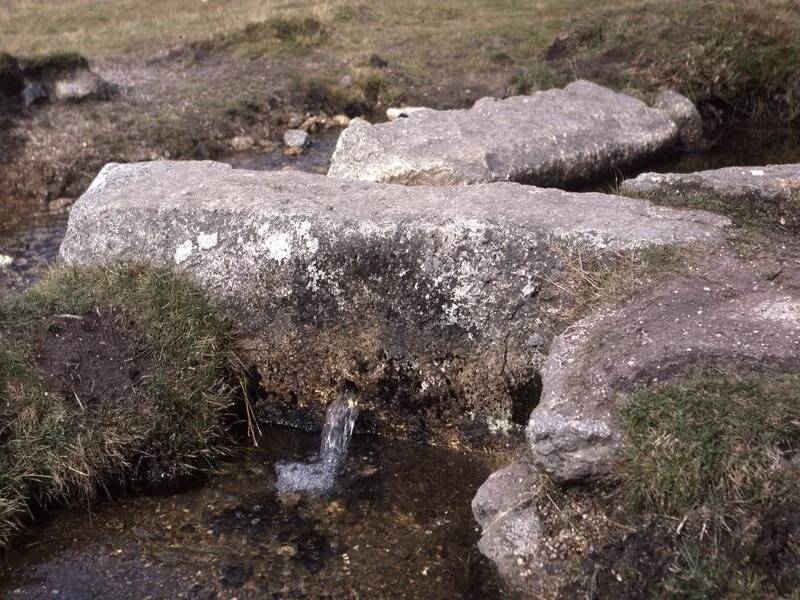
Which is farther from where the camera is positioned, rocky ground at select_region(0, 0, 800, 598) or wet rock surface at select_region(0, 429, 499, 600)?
wet rock surface at select_region(0, 429, 499, 600)

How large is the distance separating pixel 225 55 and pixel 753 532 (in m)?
20.8

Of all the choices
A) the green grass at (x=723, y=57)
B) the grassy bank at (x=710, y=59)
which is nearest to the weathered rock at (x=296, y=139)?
the grassy bank at (x=710, y=59)

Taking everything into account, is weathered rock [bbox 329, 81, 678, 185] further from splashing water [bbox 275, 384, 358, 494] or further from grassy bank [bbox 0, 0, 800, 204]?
splashing water [bbox 275, 384, 358, 494]

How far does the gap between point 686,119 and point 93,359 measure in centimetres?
1006

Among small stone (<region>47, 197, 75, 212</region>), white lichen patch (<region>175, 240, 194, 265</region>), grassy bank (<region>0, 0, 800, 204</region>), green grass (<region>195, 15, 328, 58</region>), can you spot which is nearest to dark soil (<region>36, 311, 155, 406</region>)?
white lichen patch (<region>175, 240, 194, 265</region>)

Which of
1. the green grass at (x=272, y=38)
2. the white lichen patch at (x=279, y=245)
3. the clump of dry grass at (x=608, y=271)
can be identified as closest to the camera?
the clump of dry grass at (x=608, y=271)

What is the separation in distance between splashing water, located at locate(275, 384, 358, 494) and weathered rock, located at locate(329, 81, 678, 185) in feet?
11.4

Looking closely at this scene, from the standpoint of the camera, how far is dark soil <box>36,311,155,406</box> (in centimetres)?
666

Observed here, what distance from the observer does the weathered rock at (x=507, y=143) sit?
32.6ft

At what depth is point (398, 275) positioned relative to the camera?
23.1ft

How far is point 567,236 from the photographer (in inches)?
266

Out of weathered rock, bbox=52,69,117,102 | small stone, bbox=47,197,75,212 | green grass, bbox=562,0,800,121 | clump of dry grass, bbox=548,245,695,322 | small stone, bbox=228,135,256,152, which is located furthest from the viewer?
weathered rock, bbox=52,69,117,102

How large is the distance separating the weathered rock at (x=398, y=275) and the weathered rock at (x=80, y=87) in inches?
416

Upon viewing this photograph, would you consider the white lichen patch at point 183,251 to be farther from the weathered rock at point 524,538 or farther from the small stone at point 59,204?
the small stone at point 59,204
